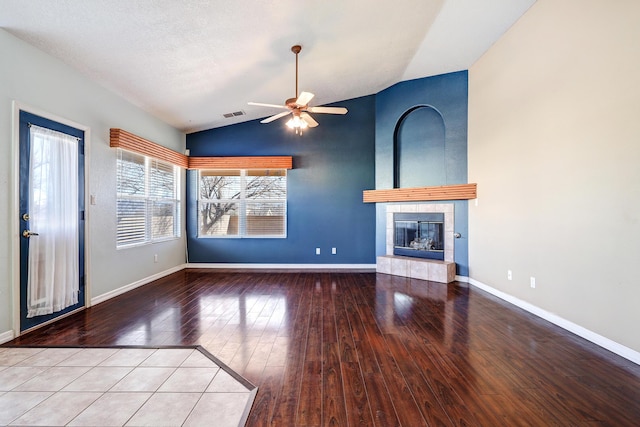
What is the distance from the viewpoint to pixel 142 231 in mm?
4578

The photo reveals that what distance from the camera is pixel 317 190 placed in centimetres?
584

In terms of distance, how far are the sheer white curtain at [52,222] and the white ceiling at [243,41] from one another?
101 cm

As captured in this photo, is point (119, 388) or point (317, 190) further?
point (317, 190)

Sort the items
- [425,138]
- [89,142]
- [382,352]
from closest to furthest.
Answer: [382,352] < [89,142] < [425,138]

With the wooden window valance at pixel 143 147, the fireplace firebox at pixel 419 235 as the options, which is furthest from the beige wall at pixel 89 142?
the fireplace firebox at pixel 419 235

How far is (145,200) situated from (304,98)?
3.23 m

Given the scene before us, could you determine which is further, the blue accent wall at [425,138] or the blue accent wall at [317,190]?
the blue accent wall at [317,190]

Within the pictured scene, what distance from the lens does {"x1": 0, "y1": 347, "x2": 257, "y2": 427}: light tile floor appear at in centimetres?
162

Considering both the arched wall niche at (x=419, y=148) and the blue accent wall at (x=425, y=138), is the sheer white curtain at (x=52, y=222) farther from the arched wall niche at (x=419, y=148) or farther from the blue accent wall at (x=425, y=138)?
the arched wall niche at (x=419, y=148)

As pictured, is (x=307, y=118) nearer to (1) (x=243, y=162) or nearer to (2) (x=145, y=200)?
(1) (x=243, y=162)

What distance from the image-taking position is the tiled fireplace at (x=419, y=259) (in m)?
4.70

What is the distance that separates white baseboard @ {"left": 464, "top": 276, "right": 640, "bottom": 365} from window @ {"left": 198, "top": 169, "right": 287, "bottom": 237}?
4.04m

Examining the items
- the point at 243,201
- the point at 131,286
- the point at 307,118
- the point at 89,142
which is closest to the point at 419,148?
the point at 307,118

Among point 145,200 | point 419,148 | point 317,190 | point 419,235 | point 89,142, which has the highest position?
point 419,148
